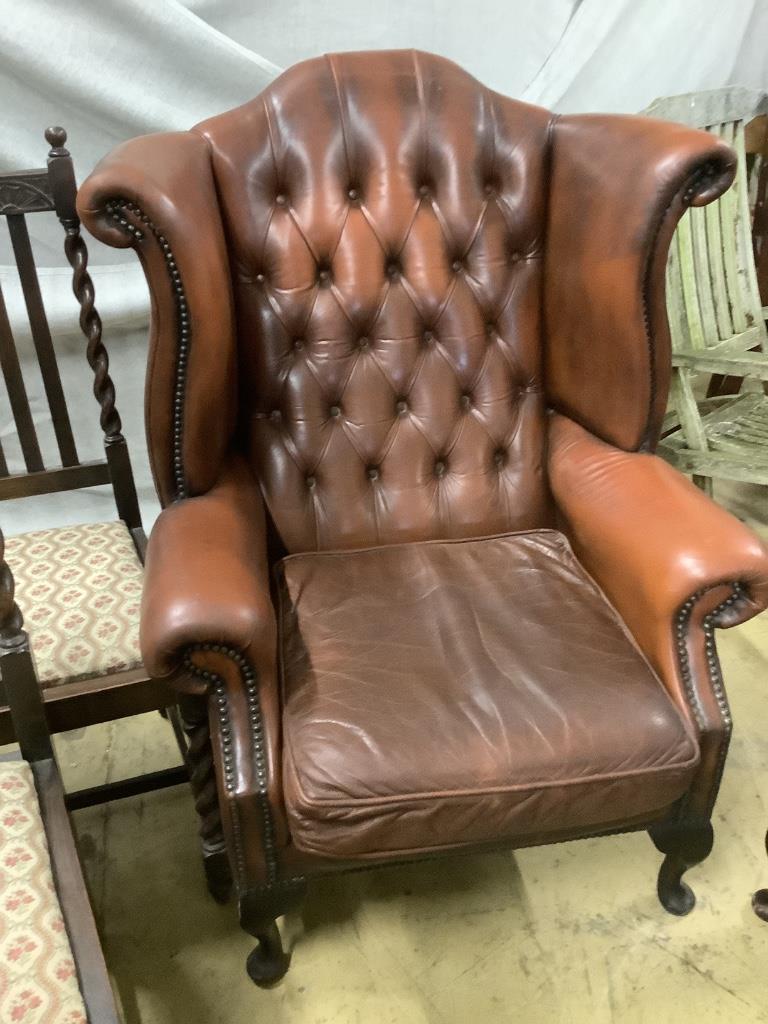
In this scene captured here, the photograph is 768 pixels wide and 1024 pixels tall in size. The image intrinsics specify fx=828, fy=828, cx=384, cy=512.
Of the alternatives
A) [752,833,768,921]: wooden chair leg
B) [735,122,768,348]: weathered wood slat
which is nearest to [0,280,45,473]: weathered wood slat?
[752,833,768,921]: wooden chair leg

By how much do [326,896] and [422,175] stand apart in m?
1.19

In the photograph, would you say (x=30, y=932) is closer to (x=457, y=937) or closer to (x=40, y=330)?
(x=457, y=937)

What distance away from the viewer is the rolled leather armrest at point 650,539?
1.04 metres

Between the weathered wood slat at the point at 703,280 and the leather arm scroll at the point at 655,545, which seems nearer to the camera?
the leather arm scroll at the point at 655,545

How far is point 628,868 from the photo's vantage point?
1.38 metres

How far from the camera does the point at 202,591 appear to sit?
97 cm

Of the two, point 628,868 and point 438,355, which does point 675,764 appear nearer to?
point 628,868

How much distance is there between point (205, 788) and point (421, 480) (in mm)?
611

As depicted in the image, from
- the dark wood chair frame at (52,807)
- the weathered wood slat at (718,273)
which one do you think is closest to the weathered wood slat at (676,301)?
the weathered wood slat at (718,273)

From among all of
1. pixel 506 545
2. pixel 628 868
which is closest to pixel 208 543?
Result: pixel 506 545

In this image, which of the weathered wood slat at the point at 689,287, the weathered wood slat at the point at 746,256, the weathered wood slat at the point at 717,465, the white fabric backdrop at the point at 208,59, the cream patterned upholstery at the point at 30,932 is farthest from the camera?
the weathered wood slat at the point at 746,256

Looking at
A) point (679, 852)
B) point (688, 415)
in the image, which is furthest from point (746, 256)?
point (679, 852)

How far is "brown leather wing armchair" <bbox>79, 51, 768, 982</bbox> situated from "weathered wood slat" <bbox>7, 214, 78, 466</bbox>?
26 centimetres

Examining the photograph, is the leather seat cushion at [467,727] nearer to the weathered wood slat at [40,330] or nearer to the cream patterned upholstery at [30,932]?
the cream patterned upholstery at [30,932]
